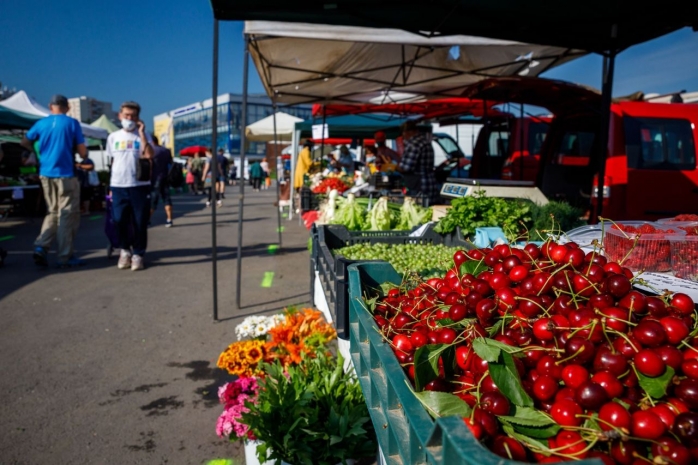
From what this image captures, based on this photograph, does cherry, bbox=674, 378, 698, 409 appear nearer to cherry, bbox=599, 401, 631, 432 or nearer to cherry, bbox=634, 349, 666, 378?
cherry, bbox=634, 349, 666, 378

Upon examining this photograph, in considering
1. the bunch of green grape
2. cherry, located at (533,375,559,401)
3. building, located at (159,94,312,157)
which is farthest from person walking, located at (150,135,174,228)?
building, located at (159,94,312,157)

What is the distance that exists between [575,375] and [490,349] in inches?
7.4

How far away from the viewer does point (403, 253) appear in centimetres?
362

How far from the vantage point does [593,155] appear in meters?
6.41

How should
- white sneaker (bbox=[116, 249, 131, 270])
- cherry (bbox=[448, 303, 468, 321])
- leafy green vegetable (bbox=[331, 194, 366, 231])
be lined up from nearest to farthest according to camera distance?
cherry (bbox=[448, 303, 468, 321]) < leafy green vegetable (bbox=[331, 194, 366, 231]) < white sneaker (bbox=[116, 249, 131, 270])

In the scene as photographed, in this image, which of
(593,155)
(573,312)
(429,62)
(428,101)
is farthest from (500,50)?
(573,312)

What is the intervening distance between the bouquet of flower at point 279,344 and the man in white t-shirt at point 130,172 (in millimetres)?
4196

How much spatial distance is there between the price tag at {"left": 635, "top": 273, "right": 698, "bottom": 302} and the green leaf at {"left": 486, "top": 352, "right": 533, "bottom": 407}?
2.64 ft

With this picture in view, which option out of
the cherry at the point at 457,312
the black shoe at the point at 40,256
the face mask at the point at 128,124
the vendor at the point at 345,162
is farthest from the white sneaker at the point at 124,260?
the vendor at the point at 345,162

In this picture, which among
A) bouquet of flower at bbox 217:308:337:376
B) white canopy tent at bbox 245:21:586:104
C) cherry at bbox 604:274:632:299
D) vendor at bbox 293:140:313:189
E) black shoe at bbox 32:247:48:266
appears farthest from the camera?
vendor at bbox 293:140:313:189

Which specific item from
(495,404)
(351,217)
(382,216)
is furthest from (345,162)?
(495,404)

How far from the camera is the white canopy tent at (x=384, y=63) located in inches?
242

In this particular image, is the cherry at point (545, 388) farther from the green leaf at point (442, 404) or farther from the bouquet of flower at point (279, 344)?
the bouquet of flower at point (279, 344)

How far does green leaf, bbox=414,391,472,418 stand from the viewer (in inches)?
42.1
